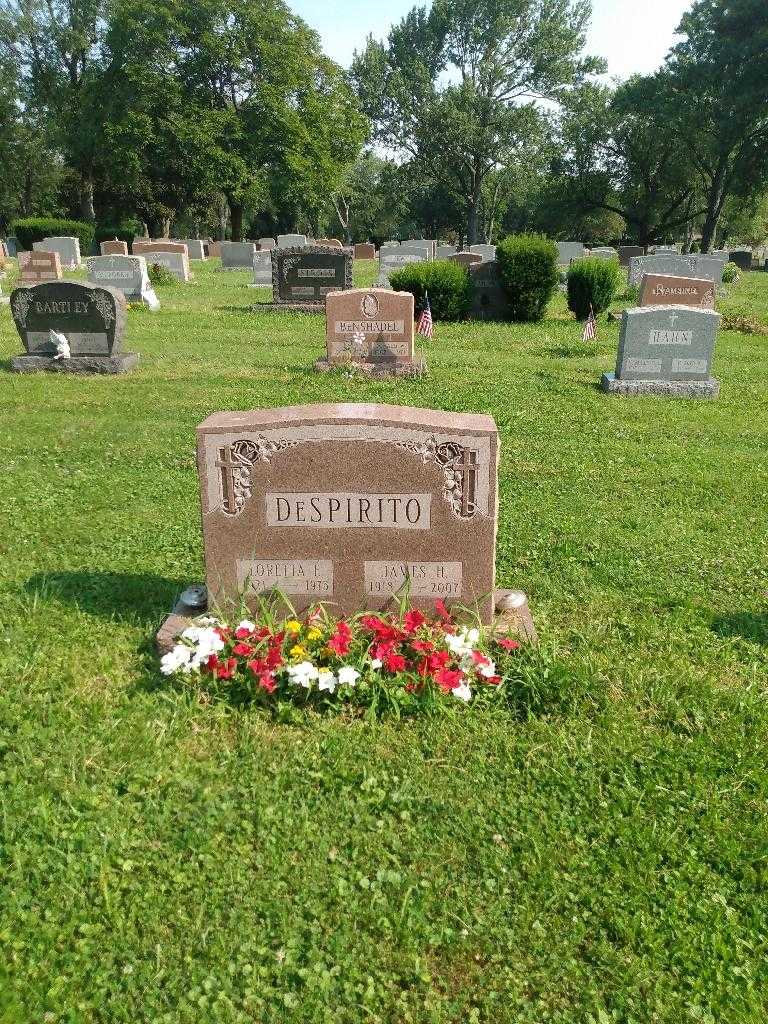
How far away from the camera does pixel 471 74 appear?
45.5 m

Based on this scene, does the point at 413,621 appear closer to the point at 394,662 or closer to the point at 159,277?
the point at 394,662

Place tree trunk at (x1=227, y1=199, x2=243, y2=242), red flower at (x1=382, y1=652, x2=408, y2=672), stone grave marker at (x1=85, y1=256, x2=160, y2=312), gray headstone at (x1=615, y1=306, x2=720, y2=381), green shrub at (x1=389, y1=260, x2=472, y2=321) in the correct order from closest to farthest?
red flower at (x1=382, y1=652, x2=408, y2=672) < gray headstone at (x1=615, y1=306, x2=720, y2=381) < green shrub at (x1=389, y1=260, x2=472, y2=321) < stone grave marker at (x1=85, y1=256, x2=160, y2=312) < tree trunk at (x1=227, y1=199, x2=243, y2=242)

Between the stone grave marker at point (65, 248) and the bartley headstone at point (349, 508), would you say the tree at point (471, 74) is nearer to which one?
the stone grave marker at point (65, 248)

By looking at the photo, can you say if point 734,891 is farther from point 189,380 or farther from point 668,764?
point 189,380

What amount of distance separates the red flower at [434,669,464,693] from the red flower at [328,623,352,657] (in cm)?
44

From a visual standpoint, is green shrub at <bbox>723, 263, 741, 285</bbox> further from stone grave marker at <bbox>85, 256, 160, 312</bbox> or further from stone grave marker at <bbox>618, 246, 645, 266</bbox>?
stone grave marker at <bbox>85, 256, 160, 312</bbox>

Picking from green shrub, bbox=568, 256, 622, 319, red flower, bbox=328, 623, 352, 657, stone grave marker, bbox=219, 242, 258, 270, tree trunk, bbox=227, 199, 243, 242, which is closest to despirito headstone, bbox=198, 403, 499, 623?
red flower, bbox=328, 623, 352, 657

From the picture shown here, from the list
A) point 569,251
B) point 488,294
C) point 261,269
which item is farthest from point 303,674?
point 569,251

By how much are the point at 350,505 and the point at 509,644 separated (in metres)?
1.02

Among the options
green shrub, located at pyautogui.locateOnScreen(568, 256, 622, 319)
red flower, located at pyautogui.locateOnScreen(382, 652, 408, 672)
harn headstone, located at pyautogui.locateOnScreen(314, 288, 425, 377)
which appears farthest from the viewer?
green shrub, located at pyautogui.locateOnScreen(568, 256, 622, 319)

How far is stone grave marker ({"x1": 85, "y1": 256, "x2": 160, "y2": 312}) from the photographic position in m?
18.2

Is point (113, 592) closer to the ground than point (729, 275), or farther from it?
closer to the ground

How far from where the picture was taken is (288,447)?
361 centimetres

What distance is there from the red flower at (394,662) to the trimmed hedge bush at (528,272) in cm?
1470
